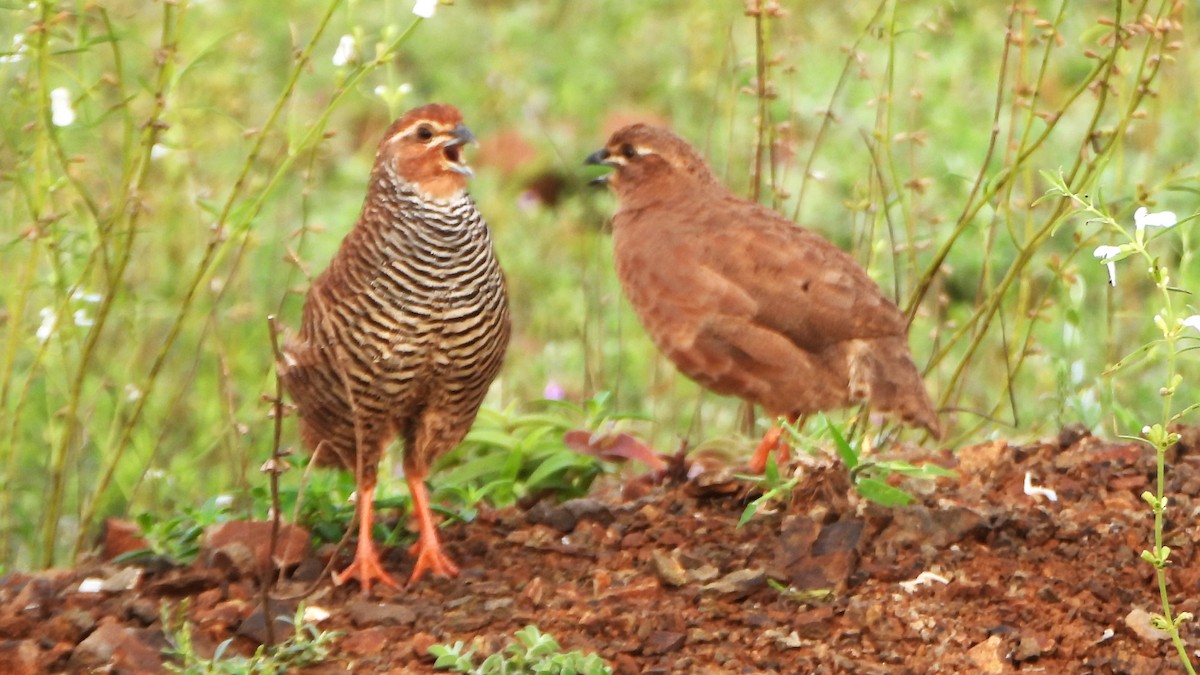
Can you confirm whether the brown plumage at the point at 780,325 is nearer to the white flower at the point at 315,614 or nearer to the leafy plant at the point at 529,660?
the white flower at the point at 315,614

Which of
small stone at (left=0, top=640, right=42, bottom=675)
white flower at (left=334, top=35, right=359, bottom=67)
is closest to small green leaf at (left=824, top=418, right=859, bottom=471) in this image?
white flower at (left=334, top=35, right=359, bottom=67)

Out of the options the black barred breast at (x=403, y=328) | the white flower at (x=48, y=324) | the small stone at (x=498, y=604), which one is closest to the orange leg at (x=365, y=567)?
the black barred breast at (x=403, y=328)

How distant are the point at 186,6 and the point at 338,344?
39.3 inches

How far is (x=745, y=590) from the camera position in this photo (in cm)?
403

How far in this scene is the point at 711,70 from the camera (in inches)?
360

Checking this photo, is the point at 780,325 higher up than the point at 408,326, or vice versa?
the point at 408,326

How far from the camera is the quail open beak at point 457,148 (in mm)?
4574

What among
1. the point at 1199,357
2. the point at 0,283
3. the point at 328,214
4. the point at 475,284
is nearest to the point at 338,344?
the point at 475,284

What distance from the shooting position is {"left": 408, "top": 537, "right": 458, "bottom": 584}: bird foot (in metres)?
4.36

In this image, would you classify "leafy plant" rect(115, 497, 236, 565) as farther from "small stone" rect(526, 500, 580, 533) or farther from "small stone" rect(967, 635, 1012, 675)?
"small stone" rect(967, 635, 1012, 675)

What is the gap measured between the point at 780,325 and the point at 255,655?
218 centimetres

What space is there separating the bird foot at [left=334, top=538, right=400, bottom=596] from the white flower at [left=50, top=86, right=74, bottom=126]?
4.85 feet

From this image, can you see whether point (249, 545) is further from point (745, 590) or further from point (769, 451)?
point (769, 451)

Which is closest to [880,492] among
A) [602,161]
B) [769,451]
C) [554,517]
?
[554,517]
